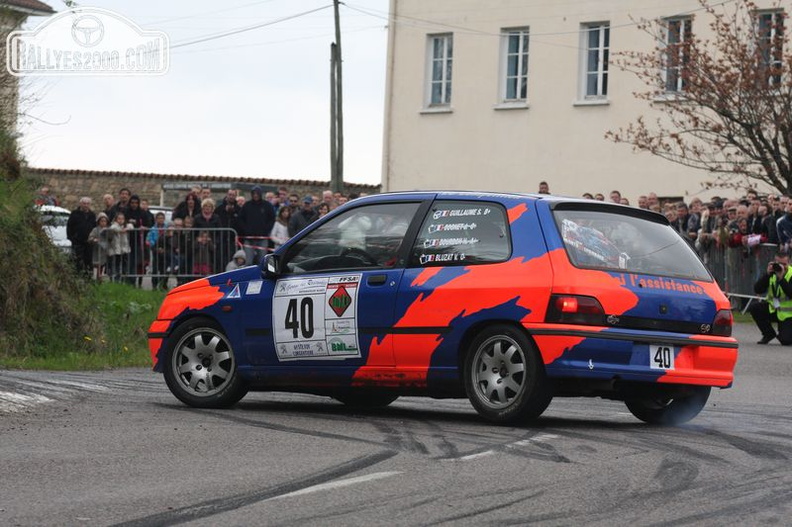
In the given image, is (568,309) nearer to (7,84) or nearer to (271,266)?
(271,266)

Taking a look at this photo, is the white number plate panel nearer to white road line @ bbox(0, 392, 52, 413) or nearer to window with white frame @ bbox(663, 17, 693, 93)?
white road line @ bbox(0, 392, 52, 413)

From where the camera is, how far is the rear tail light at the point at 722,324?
36.9ft

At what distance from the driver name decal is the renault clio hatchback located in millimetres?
13

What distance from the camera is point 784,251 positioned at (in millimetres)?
23625

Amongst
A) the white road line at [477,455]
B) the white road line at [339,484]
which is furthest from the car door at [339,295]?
the white road line at [339,484]

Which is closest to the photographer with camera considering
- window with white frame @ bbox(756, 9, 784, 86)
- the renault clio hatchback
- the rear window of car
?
window with white frame @ bbox(756, 9, 784, 86)

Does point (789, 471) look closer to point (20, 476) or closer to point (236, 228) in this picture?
point (20, 476)

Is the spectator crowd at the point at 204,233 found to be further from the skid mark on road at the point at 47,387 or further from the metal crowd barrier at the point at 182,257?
the skid mark on road at the point at 47,387

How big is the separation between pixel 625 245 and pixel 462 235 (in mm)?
1110

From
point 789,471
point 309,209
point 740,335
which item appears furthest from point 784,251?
point 789,471

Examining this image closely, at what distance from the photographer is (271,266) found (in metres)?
12.1

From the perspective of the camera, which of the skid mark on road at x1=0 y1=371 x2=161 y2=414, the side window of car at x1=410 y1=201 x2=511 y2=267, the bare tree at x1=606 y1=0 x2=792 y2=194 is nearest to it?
the side window of car at x1=410 y1=201 x2=511 y2=267

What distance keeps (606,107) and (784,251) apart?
647 inches

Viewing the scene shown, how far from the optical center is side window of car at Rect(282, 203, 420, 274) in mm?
11617
